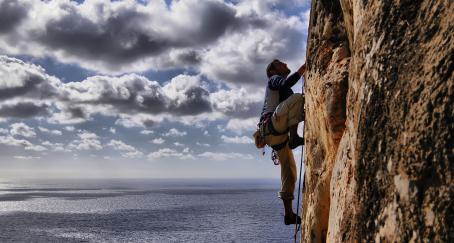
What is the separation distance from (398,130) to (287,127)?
4662 millimetres

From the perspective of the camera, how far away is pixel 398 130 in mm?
4469

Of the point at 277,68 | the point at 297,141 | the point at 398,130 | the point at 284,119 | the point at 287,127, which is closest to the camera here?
the point at 398,130

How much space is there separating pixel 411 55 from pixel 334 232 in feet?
9.24

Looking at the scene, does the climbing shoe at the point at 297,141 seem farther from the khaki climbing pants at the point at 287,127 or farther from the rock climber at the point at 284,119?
the khaki climbing pants at the point at 287,127

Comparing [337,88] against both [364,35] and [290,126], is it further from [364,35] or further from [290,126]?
[290,126]

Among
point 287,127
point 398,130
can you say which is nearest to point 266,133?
point 287,127

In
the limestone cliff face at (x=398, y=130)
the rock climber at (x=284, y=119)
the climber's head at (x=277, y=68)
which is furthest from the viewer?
the climber's head at (x=277, y=68)

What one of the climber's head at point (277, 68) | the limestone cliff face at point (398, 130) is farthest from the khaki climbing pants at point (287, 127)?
the limestone cliff face at point (398, 130)

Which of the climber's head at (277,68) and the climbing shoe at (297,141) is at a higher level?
the climber's head at (277,68)

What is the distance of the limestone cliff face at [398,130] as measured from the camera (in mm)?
3896


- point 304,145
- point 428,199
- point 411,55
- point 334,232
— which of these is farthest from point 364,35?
point 304,145

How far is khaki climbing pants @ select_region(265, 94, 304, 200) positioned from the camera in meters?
8.81

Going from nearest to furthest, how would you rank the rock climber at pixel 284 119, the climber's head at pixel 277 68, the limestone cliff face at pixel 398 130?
the limestone cliff face at pixel 398 130, the rock climber at pixel 284 119, the climber's head at pixel 277 68

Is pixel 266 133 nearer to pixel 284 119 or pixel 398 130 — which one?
pixel 284 119
